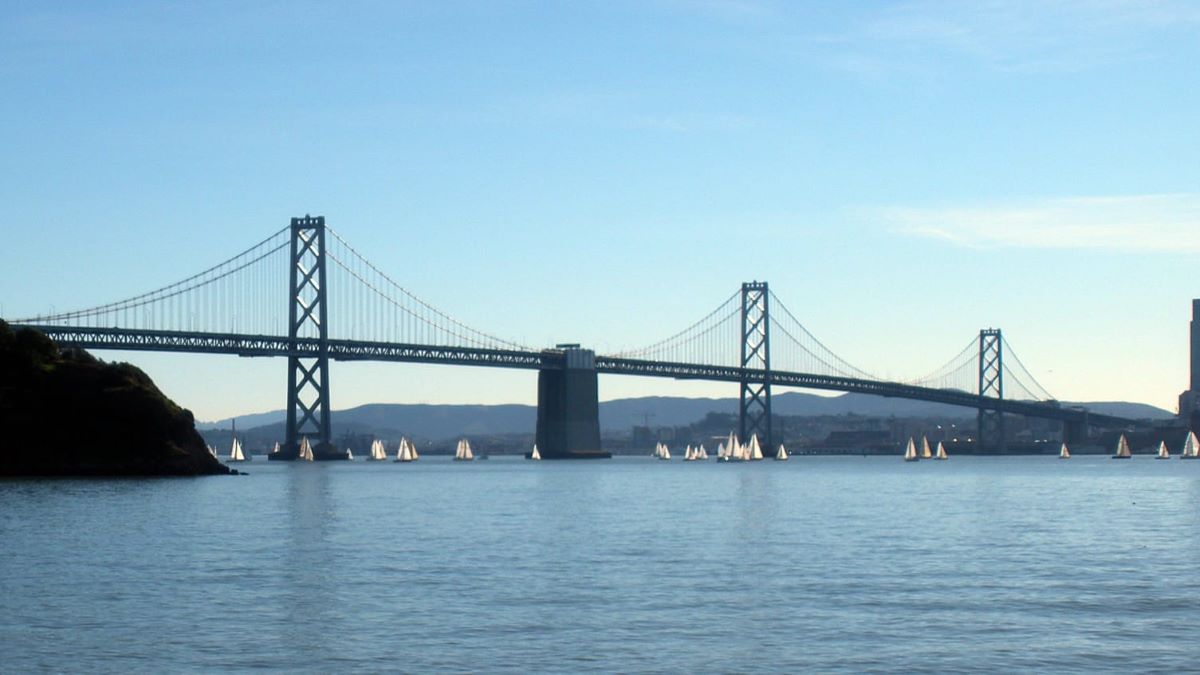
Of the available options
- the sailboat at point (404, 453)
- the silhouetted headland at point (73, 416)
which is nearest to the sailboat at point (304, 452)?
the sailboat at point (404, 453)

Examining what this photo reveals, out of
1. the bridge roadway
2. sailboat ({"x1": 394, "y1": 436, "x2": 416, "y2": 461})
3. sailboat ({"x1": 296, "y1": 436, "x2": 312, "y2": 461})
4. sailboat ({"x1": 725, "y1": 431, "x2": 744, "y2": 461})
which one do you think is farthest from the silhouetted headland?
sailboat ({"x1": 394, "y1": 436, "x2": 416, "y2": 461})

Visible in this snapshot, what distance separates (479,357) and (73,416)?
36.2 metres

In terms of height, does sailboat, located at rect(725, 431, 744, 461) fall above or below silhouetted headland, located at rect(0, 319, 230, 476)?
below

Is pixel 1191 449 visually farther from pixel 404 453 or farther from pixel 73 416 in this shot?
pixel 73 416

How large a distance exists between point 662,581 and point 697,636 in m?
5.43

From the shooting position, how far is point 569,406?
346 ft

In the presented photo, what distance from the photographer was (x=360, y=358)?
90.3 meters

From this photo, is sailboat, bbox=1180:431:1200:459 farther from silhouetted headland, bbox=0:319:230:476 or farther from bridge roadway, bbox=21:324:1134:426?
silhouetted headland, bbox=0:319:230:476

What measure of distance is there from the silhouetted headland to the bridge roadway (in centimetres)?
1544

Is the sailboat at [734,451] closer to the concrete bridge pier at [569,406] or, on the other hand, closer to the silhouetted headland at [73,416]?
the concrete bridge pier at [569,406]

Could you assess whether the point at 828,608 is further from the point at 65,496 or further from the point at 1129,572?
the point at 65,496

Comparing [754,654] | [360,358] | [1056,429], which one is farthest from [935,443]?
[754,654]

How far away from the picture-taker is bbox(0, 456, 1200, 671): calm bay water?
57.6 ft

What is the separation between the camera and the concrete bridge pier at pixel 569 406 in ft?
342
